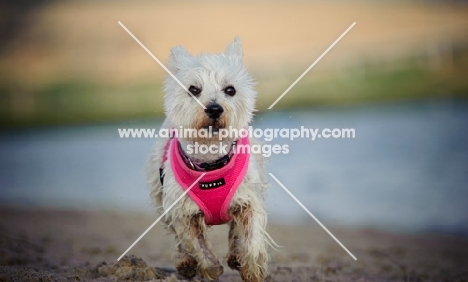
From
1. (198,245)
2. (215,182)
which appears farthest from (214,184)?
(198,245)

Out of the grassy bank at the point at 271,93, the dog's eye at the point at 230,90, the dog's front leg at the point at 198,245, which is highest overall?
the dog's eye at the point at 230,90

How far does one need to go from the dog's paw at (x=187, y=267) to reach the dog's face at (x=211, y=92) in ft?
3.20

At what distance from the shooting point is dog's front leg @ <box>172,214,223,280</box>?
4840mm

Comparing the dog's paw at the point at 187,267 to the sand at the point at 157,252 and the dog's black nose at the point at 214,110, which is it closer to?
the sand at the point at 157,252

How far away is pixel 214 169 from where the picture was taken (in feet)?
15.6

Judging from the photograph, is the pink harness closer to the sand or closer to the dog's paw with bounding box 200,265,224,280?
the dog's paw with bounding box 200,265,224,280

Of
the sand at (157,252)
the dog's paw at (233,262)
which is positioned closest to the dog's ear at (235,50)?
the dog's paw at (233,262)

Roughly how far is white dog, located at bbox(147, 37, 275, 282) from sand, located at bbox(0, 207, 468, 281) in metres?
0.42

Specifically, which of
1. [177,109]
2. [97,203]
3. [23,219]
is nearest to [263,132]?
[177,109]

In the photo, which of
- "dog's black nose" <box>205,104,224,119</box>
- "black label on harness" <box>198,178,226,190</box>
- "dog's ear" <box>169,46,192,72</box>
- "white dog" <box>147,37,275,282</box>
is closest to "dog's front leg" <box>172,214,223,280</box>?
"white dog" <box>147,37,275,282</box>

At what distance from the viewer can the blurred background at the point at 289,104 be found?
6.17 m

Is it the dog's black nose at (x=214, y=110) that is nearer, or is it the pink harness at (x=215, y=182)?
the dog's black nose at (x=214, y=110)

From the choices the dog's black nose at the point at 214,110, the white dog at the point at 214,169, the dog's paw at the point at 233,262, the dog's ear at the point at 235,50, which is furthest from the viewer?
the dog's paw at the point at 233,262

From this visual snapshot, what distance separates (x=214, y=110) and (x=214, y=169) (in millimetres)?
453
